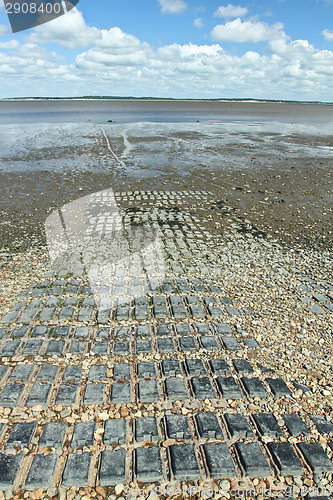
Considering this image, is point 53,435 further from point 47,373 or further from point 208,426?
point 208,426

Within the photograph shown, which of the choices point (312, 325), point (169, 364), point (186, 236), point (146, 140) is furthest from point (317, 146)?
point (169, 364)

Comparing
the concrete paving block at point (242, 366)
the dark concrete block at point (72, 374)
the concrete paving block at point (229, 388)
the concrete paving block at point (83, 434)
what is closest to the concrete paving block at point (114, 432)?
the concrete paving block at point (83, 434)

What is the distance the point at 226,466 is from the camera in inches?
116

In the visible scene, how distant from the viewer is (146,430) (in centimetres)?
328

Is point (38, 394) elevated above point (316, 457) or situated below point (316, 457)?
above

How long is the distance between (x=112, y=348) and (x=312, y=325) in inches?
124

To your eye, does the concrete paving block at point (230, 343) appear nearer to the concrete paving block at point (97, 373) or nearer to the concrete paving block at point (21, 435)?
the concrete paving block at point (97, 373)

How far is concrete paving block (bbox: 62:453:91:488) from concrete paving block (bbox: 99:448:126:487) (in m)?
0.13

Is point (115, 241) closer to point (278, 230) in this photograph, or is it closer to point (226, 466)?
point (278, 230)

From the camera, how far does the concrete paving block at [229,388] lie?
373cm

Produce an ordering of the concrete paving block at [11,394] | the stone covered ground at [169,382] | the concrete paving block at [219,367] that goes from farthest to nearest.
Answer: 1. the concrete paving block at [219,367]
2. the concrete paving block at [11,394]
3. the stone covered ground at [169,382]

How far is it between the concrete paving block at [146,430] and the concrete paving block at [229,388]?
91cm

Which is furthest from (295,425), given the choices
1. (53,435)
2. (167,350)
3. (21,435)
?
(21,435)

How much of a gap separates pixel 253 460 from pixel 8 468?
7.54 ft
